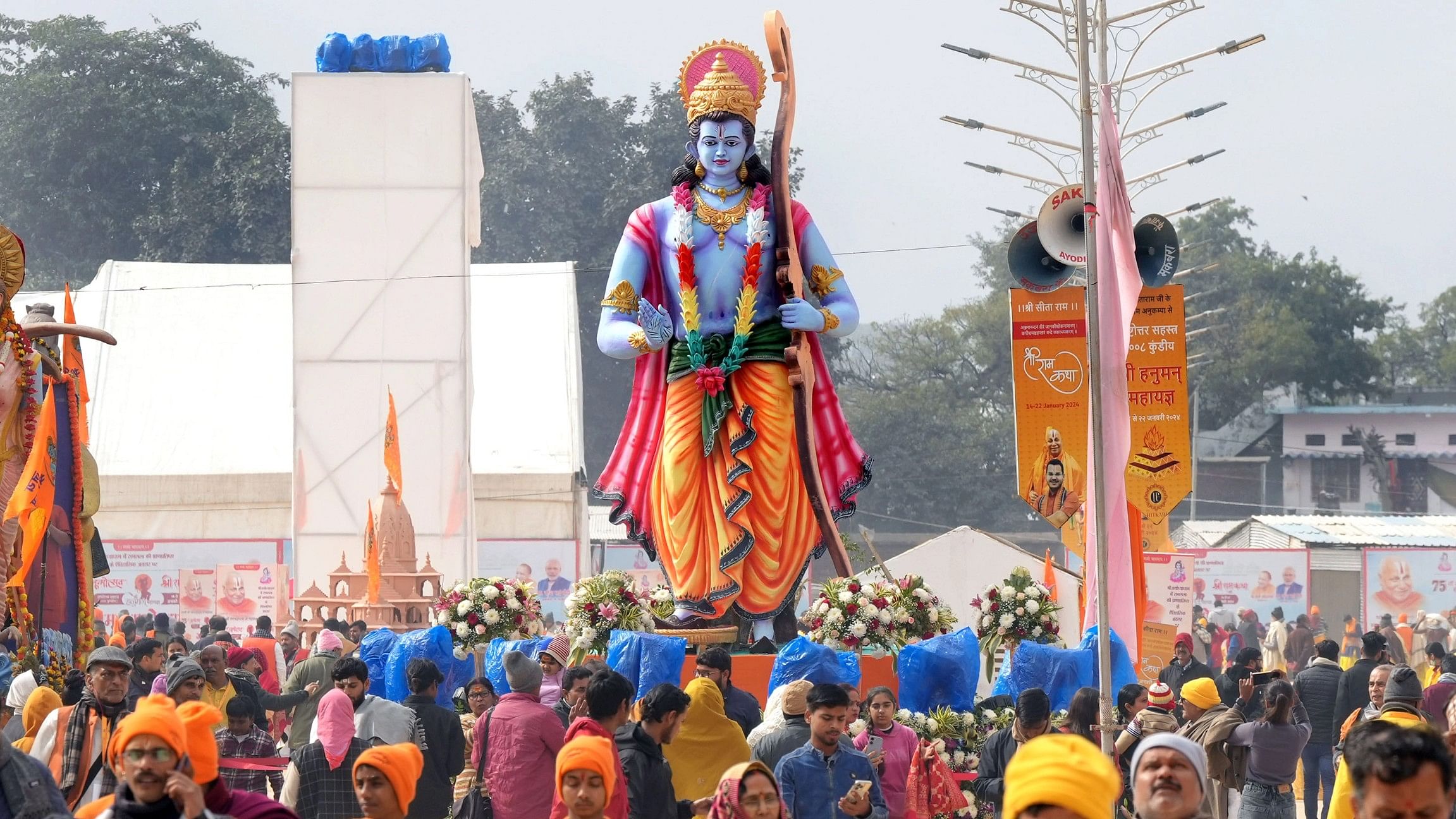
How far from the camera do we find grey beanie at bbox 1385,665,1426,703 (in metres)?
8.23

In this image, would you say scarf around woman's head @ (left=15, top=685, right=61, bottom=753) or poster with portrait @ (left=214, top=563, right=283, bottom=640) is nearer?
scarf around woman's head @ (left=15, top=685, right=61, bottom=753)

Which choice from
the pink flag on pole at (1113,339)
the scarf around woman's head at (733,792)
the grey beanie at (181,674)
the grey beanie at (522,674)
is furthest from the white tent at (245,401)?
the scarf around woman's head at (733,792)

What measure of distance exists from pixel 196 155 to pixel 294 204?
82.3 ft

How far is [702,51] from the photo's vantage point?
12.7 meters

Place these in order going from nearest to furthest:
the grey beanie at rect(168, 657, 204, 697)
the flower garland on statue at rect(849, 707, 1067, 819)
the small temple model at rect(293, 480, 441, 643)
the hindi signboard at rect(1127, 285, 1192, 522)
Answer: the grey beanie at rect(168, 657, 204, 697)
the flower garland on statue at rect(849, 707, 1067, 819)
the hindi signboard at rect(1127, 285, 1192, 522)
the small temple model at rect(293, 480, 441, 643)

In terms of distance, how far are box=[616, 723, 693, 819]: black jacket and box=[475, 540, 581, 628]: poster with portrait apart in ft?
67.8

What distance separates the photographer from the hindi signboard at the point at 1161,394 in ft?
59.6

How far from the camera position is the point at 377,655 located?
42.4ft

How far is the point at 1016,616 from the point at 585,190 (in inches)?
1454

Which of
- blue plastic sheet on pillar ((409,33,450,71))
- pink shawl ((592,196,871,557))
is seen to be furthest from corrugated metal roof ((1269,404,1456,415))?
pink shawl ((592,196,871,557))

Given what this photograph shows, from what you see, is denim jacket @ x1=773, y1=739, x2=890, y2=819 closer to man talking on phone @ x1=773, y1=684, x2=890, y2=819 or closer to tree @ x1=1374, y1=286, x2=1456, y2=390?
man talking on phone @ x1=773, y1=684, x2=890, y2=819

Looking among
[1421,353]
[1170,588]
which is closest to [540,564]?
[1170,588]

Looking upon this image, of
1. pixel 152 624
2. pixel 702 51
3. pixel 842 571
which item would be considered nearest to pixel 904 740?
pixel 842 571

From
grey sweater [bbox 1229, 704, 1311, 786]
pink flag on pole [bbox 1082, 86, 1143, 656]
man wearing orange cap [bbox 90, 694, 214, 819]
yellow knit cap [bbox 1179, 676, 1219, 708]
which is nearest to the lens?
man wearing orange cap [bbox 90, 694, 214, 819]
